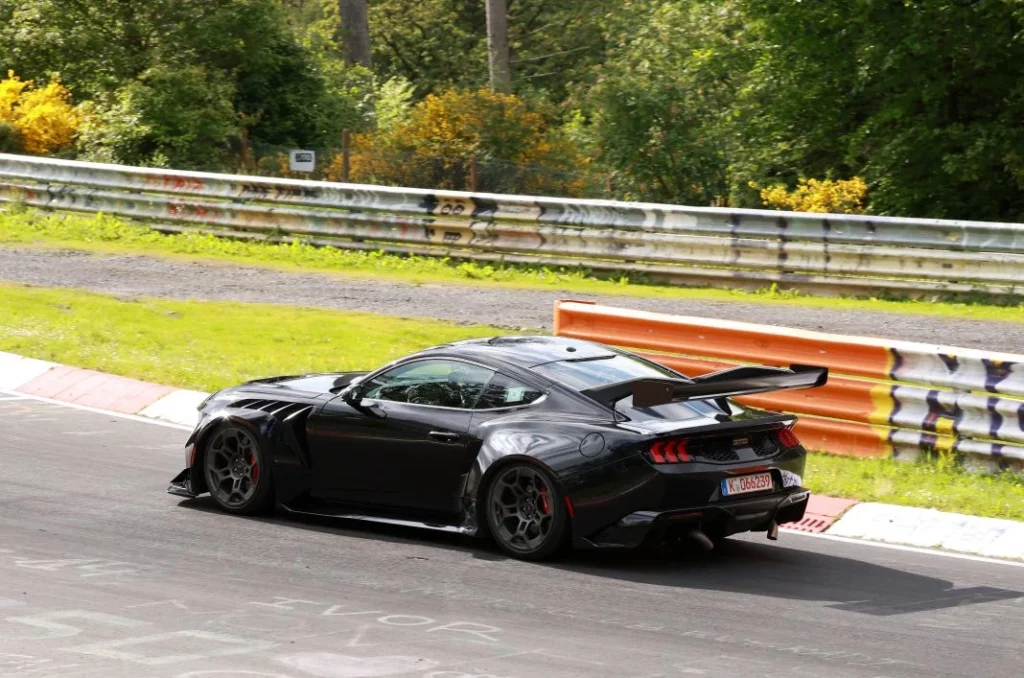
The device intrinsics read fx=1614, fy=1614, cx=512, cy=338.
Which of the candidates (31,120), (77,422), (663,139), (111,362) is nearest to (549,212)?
(111,362)

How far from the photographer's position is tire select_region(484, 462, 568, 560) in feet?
30.5

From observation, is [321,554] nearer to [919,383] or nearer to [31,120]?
[919,383]

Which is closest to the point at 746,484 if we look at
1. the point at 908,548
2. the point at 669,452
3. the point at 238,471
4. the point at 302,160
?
the point at 669,452

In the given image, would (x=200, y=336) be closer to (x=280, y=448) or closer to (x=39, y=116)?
(x=280, y=448)

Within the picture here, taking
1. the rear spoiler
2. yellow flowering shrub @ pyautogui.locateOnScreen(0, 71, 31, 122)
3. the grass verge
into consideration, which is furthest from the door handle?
yellow flowering shrub @ pyautogui.locateOnScreen(0, 71, 31, 122)

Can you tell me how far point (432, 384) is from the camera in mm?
10164

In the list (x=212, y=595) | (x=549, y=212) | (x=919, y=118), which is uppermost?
(x=919, y=118)

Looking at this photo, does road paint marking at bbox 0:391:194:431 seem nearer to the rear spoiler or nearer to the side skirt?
the side skirt

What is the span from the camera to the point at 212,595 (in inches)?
339

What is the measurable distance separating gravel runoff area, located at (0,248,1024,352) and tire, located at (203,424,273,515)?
22.6 ft

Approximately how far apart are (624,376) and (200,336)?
8649 mm

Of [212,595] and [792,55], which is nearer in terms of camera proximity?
[212,595]

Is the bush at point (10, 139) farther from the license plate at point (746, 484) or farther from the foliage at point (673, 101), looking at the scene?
the license plate at point (746, 484)

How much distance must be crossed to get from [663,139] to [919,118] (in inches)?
227
